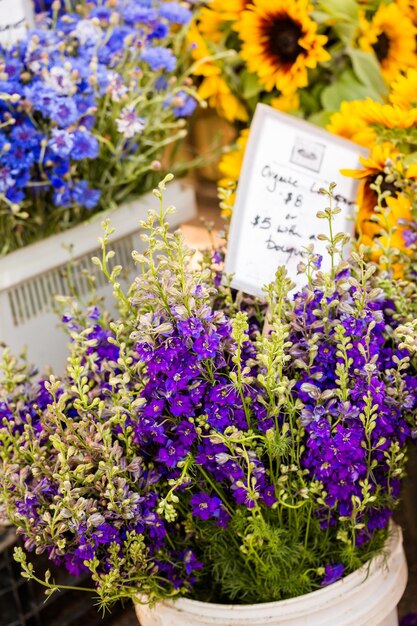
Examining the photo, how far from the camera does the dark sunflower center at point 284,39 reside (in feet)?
3.70

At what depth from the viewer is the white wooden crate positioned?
115 centimetres

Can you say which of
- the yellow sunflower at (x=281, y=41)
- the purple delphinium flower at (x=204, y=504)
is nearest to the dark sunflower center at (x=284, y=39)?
the yellow sunflower at (x=281, y=41)

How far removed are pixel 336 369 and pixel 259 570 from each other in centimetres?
22

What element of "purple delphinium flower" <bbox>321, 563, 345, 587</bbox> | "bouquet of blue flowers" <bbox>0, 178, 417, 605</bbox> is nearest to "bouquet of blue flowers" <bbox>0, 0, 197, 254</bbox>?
"bouquet of blue flowers" <bbox>0, 178, 417, 605</bbox>

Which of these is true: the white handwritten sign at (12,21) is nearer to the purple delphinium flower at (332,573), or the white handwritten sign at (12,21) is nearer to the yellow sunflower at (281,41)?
the yellow sunflower at (281,41)

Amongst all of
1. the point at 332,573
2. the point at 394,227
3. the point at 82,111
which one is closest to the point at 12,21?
the point at 82,111

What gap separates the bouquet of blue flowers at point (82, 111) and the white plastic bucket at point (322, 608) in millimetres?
523

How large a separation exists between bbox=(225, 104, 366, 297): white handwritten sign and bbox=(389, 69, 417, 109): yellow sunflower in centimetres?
9

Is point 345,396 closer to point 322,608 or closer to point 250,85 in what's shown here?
point 322,608

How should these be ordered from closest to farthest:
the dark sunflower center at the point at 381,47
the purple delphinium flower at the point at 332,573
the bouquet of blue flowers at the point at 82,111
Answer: the purple delphinium flower at the point at 332,573 → the bouquet of blue flowers at the point at 82,111 → the dark sunflower center at the point at 381,47

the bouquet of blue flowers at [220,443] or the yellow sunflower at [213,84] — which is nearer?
the bouquet of blue flowers at [220,443]

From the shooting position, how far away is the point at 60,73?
1092mm

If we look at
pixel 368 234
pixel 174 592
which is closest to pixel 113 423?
pixel 174 592

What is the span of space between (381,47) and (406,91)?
246 millimetres
